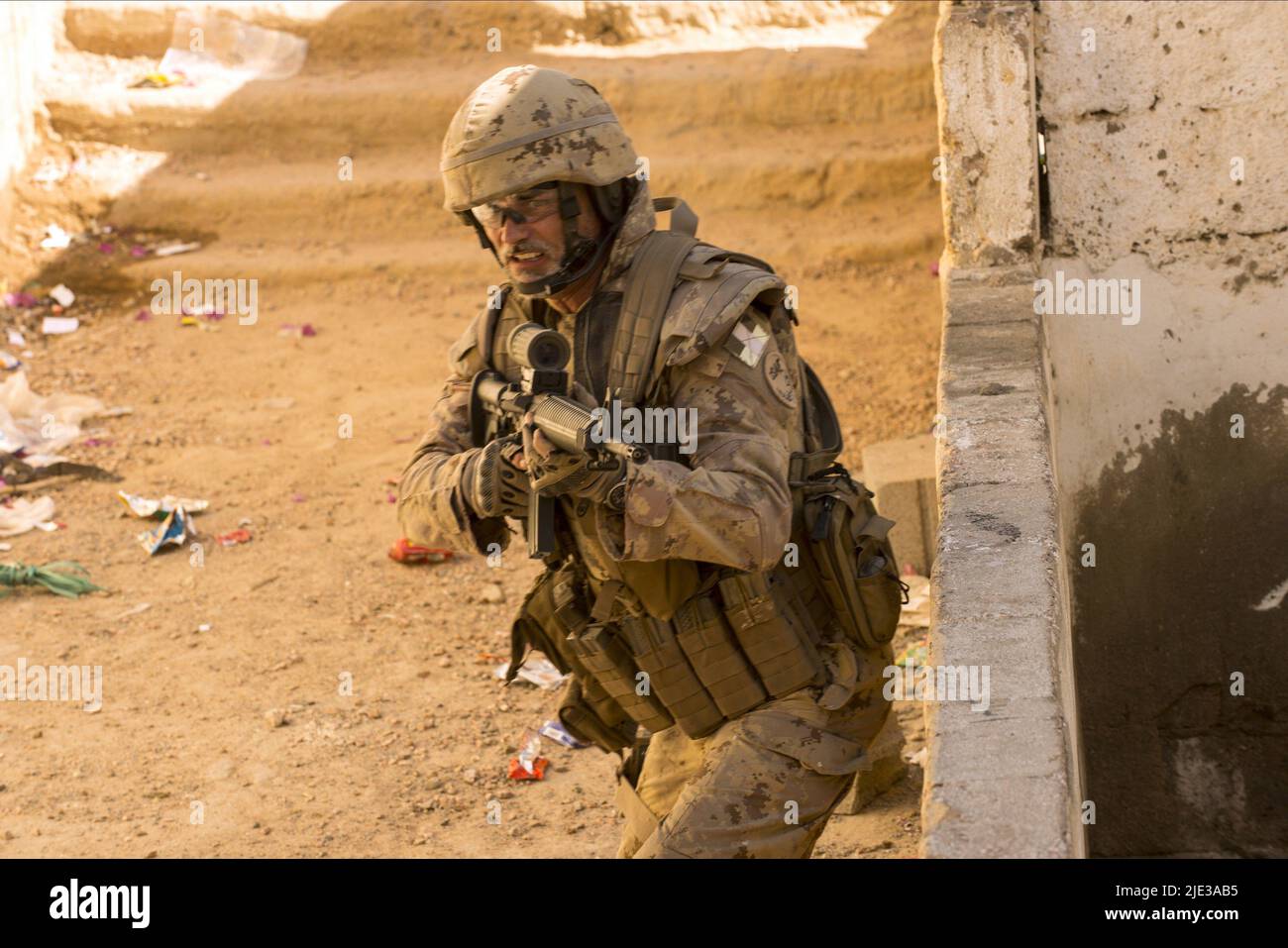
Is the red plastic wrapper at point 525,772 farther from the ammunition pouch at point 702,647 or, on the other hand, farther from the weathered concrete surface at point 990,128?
the weathered concrete surface at point 990,128

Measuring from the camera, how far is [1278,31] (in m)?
4.41

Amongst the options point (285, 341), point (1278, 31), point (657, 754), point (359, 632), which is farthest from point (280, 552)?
point (1278, 31)

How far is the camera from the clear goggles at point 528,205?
3477 millimetres

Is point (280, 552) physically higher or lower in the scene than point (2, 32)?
lower

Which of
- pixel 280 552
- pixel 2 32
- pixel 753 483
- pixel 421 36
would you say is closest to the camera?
pixel 753 483

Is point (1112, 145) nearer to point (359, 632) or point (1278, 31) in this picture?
point (1278, 31)

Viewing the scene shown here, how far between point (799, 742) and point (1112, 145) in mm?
2019

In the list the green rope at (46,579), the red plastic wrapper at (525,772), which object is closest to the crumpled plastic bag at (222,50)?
the green rope at (46,579)

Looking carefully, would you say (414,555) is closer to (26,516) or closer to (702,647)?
(26,516)

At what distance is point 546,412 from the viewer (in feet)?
10.1

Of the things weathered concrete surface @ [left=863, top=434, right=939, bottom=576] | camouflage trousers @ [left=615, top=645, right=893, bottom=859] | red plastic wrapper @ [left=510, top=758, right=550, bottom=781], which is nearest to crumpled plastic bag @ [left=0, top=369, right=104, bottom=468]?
red plastic wrapper @ [left=510, top=758, right=550, bottom=781]

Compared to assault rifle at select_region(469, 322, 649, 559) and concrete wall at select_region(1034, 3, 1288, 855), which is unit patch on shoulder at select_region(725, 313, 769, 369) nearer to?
assault rifle at select_region(469, 322, 649, 559)

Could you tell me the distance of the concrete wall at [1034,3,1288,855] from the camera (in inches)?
176

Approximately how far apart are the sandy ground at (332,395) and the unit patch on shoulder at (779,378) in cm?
155
